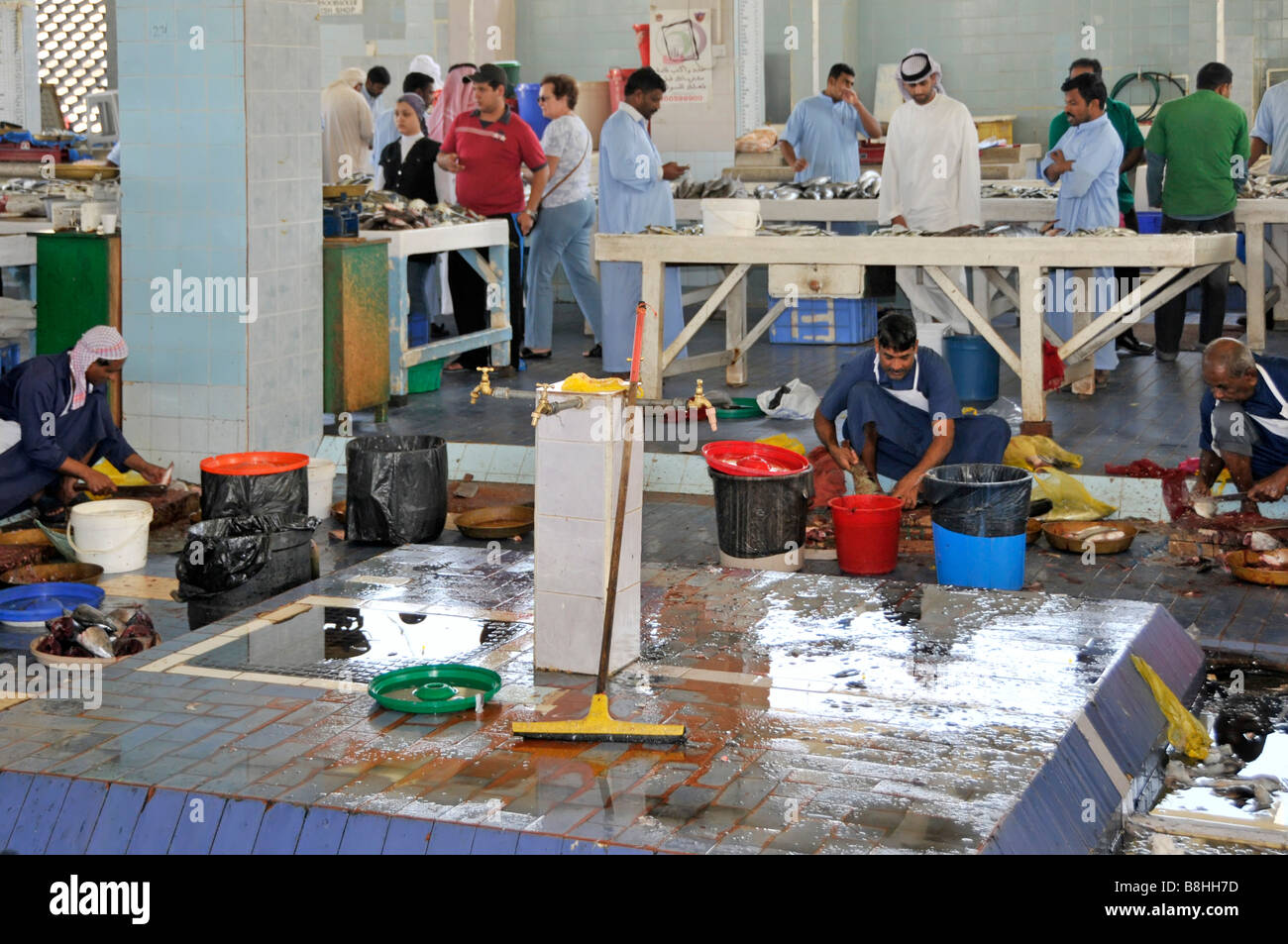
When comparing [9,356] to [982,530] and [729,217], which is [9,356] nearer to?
[729,217]

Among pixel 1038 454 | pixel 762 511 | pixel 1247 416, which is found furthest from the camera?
pixel 1038 454

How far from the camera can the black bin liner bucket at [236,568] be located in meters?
6.07

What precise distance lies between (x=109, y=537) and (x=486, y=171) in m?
5.11

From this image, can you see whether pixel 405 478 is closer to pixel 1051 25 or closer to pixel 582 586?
pixel 582 586

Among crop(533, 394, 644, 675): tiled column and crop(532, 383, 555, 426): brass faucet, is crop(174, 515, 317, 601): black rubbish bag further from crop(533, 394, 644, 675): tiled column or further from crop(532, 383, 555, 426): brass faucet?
crop(532, 383, 555, 426): brass faucet

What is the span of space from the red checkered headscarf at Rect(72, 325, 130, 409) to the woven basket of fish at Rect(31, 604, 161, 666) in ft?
6.31

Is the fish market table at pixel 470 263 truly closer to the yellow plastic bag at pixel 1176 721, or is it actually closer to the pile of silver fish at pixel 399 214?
the pile of silver fish at pixel 399 214

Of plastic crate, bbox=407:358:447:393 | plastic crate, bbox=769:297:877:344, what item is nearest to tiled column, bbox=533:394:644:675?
plastic crate, bbox=407:358:447:393

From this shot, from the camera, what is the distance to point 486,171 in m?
11.0

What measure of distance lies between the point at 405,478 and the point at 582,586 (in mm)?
2444

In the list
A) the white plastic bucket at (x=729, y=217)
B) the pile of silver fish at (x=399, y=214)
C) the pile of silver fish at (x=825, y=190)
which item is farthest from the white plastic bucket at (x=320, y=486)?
the pile of silver fish at (x=825, y=190)
